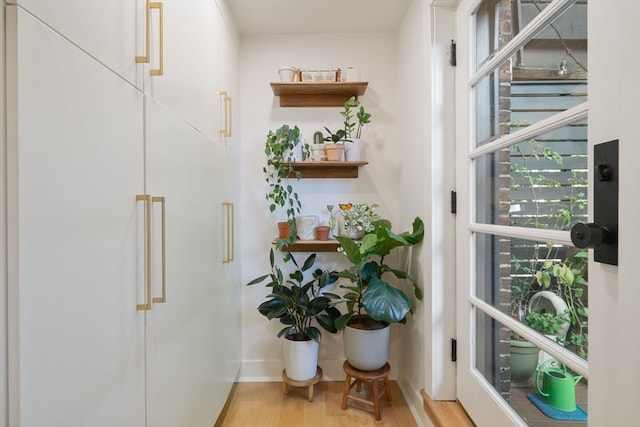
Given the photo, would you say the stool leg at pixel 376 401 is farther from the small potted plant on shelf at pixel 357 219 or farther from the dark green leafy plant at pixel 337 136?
the dark green leafy plant at pixel 337 136

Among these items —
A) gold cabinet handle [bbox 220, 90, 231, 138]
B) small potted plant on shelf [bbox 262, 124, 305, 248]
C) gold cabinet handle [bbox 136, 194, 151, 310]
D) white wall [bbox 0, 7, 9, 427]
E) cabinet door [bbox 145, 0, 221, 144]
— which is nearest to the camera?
white wall [bbox 0, 7, 9, 427]

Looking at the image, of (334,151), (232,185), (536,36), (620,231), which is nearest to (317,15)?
(334,151)

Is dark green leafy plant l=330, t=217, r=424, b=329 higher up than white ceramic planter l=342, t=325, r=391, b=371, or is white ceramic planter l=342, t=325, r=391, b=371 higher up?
dark green leafy plant l=330, t=217, r=424, b=329

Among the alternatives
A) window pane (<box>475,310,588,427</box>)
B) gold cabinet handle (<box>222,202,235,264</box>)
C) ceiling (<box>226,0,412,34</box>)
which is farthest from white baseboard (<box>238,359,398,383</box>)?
ceiling (<box>226,0,412,34</box>)

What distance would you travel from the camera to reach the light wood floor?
170 centimetres

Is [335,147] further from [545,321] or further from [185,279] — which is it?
[545,321]

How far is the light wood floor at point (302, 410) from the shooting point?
5.58 ft

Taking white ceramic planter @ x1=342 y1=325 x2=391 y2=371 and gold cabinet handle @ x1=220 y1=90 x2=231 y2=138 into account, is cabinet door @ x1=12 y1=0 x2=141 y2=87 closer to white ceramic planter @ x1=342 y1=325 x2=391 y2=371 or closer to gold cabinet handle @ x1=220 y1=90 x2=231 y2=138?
gold cabinet handle @ x1=220 y1=90 x2=231 y2=138

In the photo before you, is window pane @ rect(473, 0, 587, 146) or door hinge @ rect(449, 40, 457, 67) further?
door hinge @ rect(449, 40, 457, 67)

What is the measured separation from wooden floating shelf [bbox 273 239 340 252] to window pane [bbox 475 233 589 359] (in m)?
0.89

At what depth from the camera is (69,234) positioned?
622 millimetres

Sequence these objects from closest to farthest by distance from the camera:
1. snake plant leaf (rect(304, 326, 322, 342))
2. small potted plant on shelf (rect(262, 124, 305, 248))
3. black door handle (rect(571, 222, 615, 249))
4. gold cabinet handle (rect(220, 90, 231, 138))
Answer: black door handle (rect(571, 222, 615, 249)), gold cabinet handle (rect(220, 90, 231, 138)), snake plant leaf (rect(304, 326, 322, 342)), small potted plant on shelf (rect(262, 124, 305, 248))

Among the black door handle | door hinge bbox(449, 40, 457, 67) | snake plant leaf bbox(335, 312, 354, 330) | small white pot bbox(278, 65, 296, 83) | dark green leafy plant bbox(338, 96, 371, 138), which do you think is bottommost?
snake plant leaf bbox(335, 312, 354, 330)

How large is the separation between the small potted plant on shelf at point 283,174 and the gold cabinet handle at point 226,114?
0.28 meters
